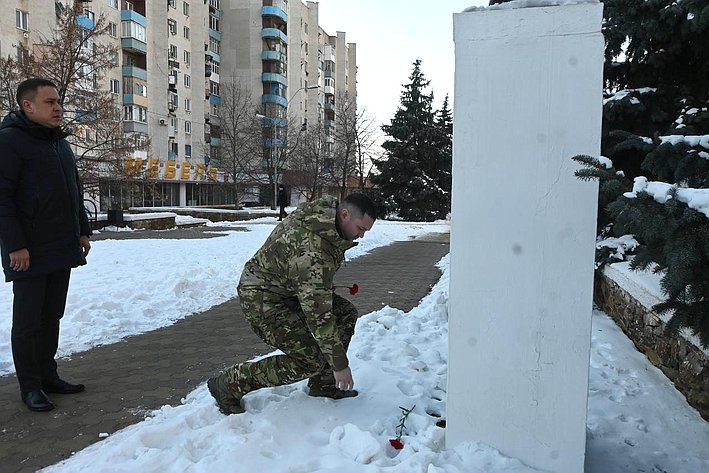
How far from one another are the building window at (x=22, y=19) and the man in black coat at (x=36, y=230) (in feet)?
118

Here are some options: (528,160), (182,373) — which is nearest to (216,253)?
(182,373)

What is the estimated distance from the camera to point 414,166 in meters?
36.9

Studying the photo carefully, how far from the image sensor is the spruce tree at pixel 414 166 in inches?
1453

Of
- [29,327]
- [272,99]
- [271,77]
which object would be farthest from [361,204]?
[271,77]

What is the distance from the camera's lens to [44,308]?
12.5 feet

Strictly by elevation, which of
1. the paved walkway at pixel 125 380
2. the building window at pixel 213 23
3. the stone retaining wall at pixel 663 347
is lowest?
the paved walkway at pixel 125 380

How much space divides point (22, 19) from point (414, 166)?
25.0 metres

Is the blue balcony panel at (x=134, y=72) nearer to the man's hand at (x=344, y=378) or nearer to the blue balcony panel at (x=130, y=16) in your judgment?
the blue balcony panel at (x=130, y=16)

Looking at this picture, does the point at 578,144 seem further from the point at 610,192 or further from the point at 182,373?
the point at 182,373

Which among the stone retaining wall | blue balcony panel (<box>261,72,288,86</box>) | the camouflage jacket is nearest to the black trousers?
the camouflage jacket

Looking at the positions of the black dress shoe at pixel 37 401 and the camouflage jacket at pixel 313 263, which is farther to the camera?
the black dress shoe at pixel 37 401

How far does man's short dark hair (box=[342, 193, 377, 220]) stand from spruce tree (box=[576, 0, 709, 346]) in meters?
1.08

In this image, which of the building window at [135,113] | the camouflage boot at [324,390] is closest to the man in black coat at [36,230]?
the camouflage boot at [324,390]

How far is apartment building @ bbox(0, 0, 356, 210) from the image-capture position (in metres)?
39.4
